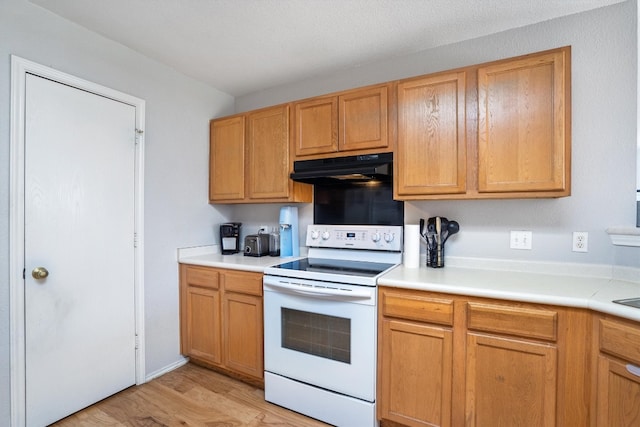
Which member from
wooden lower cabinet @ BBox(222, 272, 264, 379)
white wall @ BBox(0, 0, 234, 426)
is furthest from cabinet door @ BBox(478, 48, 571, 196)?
white wall @ BBox(0, 0, 234, 426)

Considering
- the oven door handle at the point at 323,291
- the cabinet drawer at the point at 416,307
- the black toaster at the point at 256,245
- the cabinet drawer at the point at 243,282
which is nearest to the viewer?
the cabinet drawer at the point at 416,307

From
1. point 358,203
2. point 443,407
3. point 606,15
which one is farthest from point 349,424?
point 606,15

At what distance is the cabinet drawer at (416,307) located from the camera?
61.9 inches

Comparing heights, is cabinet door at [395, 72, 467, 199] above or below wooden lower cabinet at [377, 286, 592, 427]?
above

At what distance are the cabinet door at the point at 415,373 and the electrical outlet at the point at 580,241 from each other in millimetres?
969

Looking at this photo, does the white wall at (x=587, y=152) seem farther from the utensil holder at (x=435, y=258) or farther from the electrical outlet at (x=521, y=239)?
the utensil holder at (x=435, y=258)

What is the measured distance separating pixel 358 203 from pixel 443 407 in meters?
1.43

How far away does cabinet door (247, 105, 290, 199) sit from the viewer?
7.87 feet

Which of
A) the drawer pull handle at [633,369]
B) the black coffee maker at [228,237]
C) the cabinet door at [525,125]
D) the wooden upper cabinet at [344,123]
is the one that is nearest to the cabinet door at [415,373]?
the drawer pull handle at [633,369]

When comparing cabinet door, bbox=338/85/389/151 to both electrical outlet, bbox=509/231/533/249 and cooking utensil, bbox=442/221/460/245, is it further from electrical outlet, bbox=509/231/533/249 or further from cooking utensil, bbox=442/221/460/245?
electrical outlet, bbox=509/231/533/249

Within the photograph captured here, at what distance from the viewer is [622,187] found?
5.50 ft

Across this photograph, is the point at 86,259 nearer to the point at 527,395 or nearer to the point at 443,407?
the point at 443,407

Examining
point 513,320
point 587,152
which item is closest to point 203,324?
point 513,320

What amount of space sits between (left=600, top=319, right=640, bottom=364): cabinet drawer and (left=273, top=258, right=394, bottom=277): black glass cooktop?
103cm
